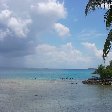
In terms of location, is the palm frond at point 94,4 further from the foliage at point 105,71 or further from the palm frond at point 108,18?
the foliage at point 105,71

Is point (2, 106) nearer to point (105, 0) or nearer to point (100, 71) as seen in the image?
point (105, 0)

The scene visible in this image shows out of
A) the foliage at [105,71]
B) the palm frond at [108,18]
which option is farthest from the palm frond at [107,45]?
the foliage at [105,71]

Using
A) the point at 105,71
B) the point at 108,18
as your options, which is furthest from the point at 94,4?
the point at 105,71

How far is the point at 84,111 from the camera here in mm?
54219

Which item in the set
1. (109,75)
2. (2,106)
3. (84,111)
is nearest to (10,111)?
(2,106)

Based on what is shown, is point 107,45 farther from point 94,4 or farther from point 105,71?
point 105,71

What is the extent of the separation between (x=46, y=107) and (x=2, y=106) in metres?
7.63

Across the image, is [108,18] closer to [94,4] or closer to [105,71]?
[94,4]

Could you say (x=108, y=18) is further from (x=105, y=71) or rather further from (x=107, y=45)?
(x=105, y=71)

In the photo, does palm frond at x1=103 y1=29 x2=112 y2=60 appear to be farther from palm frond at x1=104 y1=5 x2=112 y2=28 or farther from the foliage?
the foliage

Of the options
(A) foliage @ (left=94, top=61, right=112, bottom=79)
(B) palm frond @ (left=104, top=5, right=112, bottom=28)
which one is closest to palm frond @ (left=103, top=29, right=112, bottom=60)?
(B) palm frond @ (left=104, top=5, right=112, bottom=28)

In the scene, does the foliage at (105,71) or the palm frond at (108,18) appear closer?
the palm frond at (108,18)

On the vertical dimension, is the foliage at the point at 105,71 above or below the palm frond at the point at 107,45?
above

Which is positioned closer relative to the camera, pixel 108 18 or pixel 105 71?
pixel 108 18
